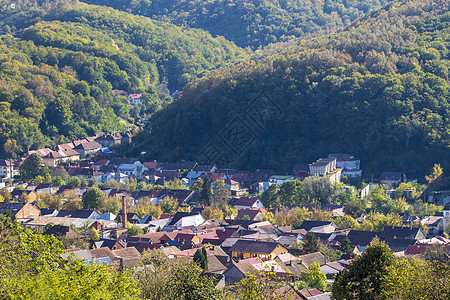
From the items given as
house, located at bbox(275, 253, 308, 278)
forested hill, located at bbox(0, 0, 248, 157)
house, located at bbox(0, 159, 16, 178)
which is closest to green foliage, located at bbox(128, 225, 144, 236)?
house, located at bbox(275, 253, 308, 278)

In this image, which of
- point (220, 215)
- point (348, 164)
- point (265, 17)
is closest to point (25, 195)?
point (220, 215)

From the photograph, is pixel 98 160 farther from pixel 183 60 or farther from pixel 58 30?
pixel 183 60

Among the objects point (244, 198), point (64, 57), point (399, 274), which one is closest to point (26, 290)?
point (399, 274)

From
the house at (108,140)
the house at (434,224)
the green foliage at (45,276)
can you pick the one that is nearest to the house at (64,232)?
the green foliage at (45,276)

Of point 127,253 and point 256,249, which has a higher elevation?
point 127,253

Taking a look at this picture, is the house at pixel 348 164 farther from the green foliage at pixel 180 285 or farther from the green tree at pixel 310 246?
the green foliage at pixel 180 285

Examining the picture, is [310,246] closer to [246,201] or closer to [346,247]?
[346,247]

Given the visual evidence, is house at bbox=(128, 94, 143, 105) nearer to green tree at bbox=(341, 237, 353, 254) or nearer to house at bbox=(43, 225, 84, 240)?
house at bbox=(43, 225, 84, 240)
